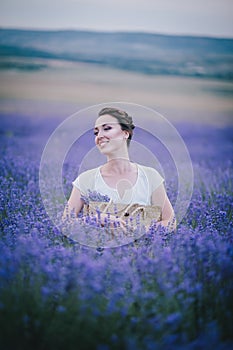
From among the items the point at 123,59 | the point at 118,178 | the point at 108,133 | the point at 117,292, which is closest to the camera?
the point at 117,292

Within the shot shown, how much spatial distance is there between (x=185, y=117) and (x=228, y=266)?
9.47 feet

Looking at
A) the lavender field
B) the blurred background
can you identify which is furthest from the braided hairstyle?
the blurred background

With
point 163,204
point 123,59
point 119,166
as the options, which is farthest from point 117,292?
point 123,59

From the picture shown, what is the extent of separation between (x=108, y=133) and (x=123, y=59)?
1918 millimetres

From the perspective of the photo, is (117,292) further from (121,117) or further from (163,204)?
(121,117)

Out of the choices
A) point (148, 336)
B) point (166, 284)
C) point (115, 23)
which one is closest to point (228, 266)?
point (166, 284)

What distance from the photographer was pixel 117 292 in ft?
6.68

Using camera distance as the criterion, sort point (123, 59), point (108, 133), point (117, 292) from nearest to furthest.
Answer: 1. point (117, 292)
2. point (108, 133)
3. point (123, 59)

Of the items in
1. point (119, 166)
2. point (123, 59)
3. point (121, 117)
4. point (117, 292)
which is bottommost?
point (117, 292)

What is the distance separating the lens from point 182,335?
193 cm

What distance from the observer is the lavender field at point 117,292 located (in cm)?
188

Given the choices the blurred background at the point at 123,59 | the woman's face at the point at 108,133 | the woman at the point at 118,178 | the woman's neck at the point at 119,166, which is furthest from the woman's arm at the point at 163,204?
the blurred background at the point at 123,59

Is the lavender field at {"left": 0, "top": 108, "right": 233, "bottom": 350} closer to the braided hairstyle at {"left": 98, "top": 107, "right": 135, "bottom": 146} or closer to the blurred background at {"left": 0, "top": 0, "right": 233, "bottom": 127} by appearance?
the braided hairstyle at {"left": 98, "top": 107, "right": 135, "bottom": 146}

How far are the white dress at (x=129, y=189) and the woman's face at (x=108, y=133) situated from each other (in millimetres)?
206
